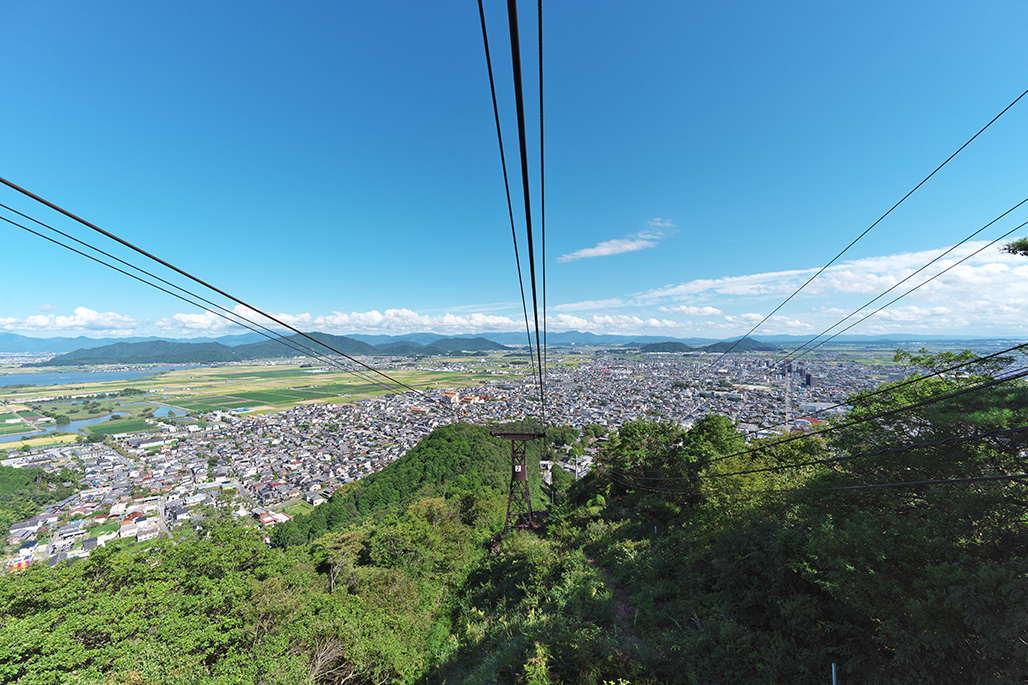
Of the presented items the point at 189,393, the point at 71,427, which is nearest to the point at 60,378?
the point at 189,393

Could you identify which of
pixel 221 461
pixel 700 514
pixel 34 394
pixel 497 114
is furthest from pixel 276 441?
pixel 34 394

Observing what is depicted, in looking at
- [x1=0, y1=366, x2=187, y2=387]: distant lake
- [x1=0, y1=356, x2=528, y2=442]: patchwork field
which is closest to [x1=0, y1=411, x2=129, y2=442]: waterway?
[x1=0, y1=356, x2=528, y2=442]: patchwork field

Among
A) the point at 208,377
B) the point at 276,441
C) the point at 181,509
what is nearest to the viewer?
the point at 181,509

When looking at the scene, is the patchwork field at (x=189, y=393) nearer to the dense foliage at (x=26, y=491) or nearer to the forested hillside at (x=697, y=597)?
the dense foliage at (x=26, y=491)

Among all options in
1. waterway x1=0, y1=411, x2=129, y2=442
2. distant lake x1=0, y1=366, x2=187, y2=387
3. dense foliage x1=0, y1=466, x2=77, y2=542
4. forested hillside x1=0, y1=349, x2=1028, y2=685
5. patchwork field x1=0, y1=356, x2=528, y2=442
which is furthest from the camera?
distant lake x1=0, y1=366, x2=187, y2=387

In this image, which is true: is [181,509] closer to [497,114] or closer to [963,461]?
[497,114]

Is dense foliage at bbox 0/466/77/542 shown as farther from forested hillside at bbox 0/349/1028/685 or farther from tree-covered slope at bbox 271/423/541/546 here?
forested hillside at bbox 0/349/1028/685
